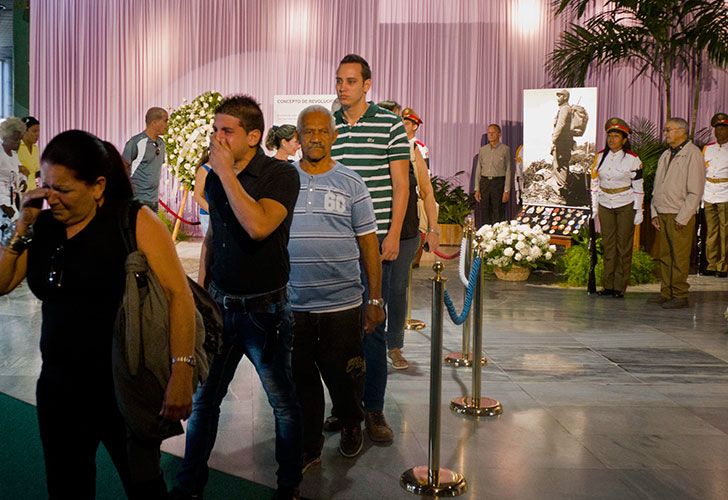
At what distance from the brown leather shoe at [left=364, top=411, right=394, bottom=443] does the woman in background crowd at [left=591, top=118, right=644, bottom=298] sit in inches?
223

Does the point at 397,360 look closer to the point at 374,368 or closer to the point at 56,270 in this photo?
the point at 374,368

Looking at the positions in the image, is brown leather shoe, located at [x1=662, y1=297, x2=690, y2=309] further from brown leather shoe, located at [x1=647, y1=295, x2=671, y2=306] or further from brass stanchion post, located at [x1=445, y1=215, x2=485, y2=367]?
brass stanchion post, located at [x1=445, y1=215, x2=485, y2=367]

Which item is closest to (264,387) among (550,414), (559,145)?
(550,414)

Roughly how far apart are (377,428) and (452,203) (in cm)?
1087

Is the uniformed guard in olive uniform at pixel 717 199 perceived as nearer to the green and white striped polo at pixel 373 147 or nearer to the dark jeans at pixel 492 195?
the dark jeans at pixel 492 195

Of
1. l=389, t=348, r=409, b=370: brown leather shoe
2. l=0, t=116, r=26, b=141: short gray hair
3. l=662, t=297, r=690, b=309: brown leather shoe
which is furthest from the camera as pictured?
l=662, t=297, r=690, b=309: brown leather shoe

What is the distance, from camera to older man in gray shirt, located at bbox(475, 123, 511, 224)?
15.3 meters

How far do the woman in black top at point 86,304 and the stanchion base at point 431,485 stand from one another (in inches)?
61.2

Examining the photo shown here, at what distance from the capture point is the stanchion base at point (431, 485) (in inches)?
151

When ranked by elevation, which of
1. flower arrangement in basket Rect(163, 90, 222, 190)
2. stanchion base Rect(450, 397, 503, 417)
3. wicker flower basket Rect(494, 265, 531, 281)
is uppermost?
flower arrangement in basket Rect(163, 90, 222, 190)

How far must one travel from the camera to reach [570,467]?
4195 millimetres

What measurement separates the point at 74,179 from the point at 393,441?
100 inches

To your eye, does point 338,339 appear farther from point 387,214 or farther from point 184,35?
point 184,35

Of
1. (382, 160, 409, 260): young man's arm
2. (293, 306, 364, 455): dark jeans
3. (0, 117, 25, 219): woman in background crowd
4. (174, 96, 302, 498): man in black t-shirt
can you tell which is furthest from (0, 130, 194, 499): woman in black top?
(0, 117, 25, 219): woman in background crowd
